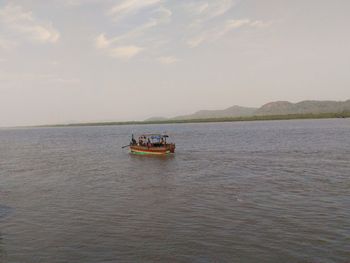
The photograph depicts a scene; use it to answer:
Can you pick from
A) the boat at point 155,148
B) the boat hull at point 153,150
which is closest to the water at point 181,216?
the boat hull at point 153,150

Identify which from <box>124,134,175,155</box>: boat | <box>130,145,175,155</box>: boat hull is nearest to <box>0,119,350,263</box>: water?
<box>130,145,175,155</box>: boat hull

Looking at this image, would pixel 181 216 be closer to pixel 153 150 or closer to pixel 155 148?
pixel 155 148

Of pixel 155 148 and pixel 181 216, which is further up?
→ pixel 155 148

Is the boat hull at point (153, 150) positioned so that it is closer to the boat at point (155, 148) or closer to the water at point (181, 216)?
the boat at point (155, 148)

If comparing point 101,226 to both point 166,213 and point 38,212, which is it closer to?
point 166,213

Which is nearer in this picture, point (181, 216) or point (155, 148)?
point (181, 216)

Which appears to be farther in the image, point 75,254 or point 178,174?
point 178,174

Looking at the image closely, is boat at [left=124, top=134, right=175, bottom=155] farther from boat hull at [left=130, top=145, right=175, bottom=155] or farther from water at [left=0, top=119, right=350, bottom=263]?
water at [left=0, top=119, right=350, bottom=263]

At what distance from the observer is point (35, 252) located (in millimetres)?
15961

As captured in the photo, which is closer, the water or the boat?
the water

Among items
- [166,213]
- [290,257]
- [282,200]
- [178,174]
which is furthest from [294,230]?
[178,174]

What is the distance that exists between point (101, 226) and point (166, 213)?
13.8 ft

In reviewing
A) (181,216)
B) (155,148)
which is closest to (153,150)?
(155,148)

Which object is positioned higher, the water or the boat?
the boat
